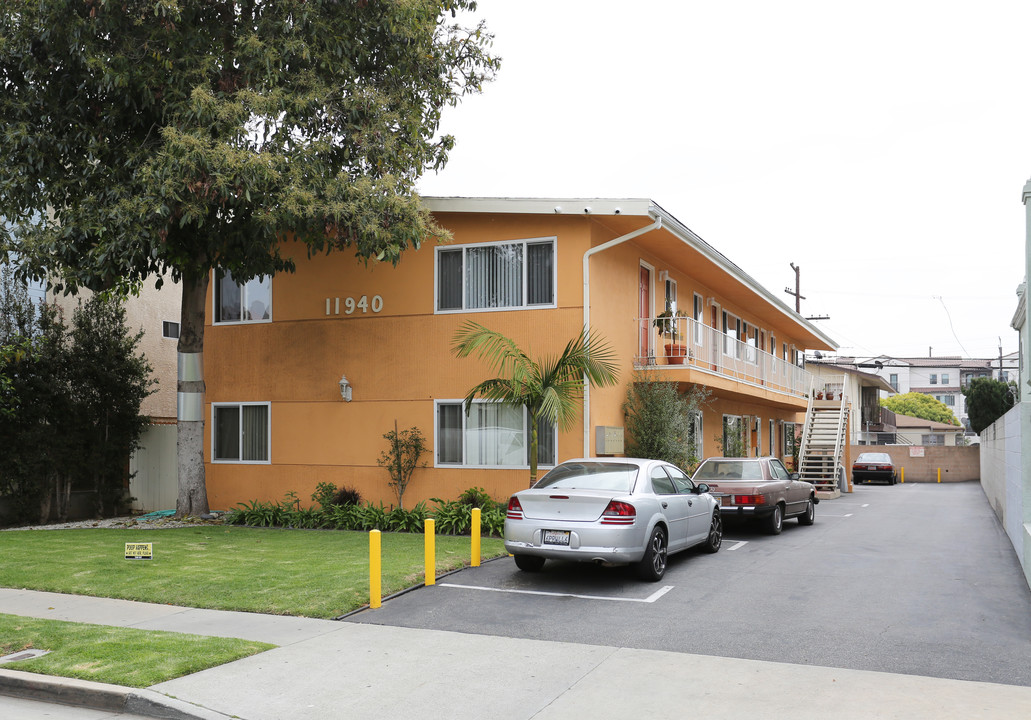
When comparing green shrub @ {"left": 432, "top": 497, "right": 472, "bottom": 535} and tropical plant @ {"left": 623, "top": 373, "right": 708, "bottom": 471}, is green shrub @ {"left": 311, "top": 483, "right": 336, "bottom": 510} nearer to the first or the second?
green shrub @ {"left": 432, "top": 497, "right": 472, "bottom": 535}

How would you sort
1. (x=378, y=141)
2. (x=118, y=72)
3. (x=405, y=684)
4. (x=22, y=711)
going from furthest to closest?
1. (x=378, y=141)
2. (x=118, y=72)
3. (x=405, y=684)
4. (x=22, y=711)

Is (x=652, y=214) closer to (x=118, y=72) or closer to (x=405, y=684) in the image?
(x=118, y=72)

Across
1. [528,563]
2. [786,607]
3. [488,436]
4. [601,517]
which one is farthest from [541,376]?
[786,607]

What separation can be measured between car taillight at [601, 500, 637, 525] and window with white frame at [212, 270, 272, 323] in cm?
1072

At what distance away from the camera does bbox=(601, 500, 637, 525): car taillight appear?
1001 cm

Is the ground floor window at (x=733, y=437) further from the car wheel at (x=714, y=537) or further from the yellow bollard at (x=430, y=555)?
the yellow bollard at (x=430, y=555)

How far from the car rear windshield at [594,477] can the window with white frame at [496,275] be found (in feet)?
16.9

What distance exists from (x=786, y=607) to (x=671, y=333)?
1008cm

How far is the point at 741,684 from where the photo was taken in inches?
254

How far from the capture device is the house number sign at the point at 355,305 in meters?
17.2

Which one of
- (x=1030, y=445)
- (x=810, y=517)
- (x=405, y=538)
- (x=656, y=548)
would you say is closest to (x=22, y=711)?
(x=656, y=548)

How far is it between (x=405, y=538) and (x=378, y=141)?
6.74m

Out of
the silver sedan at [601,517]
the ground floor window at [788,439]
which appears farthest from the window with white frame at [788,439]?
the silver sedan at [601,517]

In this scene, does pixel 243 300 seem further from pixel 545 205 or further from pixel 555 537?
pixel 555 537
